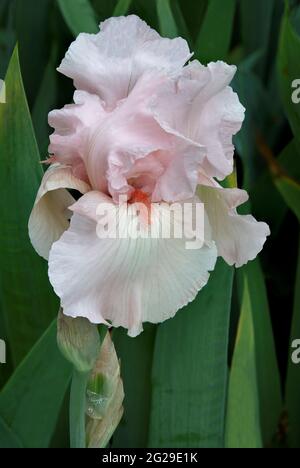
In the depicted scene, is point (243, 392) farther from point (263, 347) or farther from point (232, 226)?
point (232, 226)

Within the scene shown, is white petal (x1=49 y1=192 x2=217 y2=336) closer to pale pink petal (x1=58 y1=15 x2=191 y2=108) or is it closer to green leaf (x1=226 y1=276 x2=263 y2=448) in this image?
pale pink petal (x1=58 y1=15 x2=191 y2=108)

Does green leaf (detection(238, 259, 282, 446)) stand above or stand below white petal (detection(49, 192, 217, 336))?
below

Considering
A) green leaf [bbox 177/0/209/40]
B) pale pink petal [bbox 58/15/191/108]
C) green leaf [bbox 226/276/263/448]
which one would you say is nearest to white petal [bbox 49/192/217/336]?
pale pink petal [bbox 58/15/191/108]

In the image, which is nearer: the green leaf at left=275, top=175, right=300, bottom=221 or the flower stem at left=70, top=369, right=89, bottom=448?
the flower stem at left=70, top=369, right=89, bottom=448

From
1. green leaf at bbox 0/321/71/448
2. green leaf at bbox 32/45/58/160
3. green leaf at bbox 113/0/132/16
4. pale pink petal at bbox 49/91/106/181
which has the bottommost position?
green leaf at bbox 0/321/71/448

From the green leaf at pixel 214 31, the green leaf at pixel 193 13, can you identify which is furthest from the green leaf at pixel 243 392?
the green leaf at pixel 193 13

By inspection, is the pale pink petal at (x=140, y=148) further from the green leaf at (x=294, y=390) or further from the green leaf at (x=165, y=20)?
the green leaf at (x=294, y=390)

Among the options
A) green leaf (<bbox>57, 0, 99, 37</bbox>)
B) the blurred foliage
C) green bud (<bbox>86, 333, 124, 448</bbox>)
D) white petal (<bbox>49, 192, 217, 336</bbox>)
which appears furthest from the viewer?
green leaf (<bbox>57, 0, 99, 37</bbox>)

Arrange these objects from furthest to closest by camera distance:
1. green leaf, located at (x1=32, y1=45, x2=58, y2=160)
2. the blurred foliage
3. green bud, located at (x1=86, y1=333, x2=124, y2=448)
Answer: green leaf, located at (x1=32, y1=45, x2=58, y2=160), the blurred foliage, green bud, located at (x1=86, y1=333, x2=124, y2=448)
